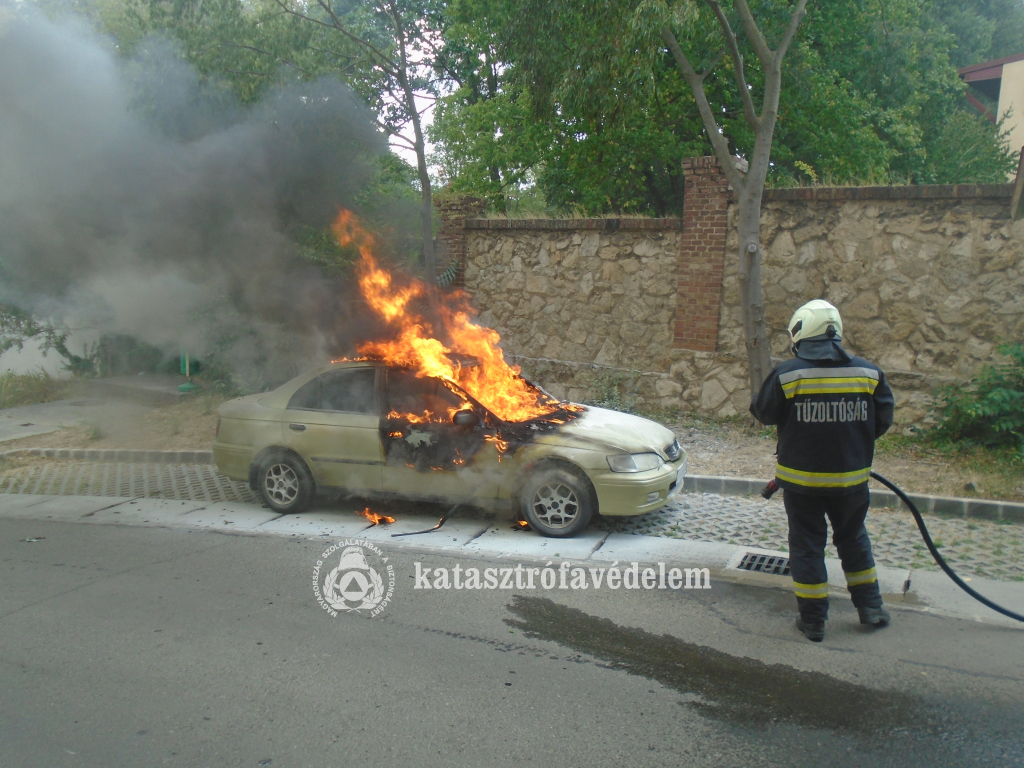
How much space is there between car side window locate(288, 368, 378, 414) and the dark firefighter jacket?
3.59 m

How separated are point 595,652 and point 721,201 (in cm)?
721

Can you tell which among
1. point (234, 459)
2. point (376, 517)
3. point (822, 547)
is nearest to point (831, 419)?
point (822, 547)

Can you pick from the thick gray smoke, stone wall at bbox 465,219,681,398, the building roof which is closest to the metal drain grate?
the thick gray smoke

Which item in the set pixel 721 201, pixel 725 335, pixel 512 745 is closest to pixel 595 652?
pixel 512 745

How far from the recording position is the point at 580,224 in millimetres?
10719

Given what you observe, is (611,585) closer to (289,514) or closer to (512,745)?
(512,745)

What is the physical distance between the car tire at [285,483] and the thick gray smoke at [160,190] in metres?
1.68

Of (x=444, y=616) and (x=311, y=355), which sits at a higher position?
(x=311, y=355)

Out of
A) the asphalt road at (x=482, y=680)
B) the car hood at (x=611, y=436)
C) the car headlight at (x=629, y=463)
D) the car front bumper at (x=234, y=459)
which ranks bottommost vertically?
the asphalt road at (x=482, y=680)

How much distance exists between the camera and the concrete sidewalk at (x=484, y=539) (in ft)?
15.4

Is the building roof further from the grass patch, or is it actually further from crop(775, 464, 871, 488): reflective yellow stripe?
the grass patch

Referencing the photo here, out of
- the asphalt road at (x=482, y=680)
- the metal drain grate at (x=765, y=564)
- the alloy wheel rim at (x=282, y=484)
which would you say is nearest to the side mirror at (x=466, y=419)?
the asphalt road at (x=482, y=680)

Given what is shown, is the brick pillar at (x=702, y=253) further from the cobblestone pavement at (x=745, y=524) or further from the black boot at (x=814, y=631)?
the black boot at (x=814, y=631)

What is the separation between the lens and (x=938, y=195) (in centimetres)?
833
